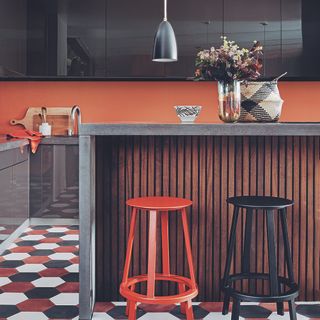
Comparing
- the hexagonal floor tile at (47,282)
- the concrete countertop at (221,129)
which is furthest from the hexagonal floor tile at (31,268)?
the concrete countertop at (221,129)

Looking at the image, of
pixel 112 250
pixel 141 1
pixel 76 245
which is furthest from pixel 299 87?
pixel 112 250

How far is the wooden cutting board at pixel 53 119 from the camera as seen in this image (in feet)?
17.6

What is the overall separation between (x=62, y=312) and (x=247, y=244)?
1058 millimetres

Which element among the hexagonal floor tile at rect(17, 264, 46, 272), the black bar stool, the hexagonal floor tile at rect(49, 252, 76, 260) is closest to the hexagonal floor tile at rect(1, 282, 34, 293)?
the hexagonal floor tile at rect(17, 264, 46, 272)

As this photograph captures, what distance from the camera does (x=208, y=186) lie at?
3062 millimetres

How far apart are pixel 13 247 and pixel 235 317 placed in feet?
7.96

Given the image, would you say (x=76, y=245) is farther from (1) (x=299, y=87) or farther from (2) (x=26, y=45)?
(1) (x=299, y=87)

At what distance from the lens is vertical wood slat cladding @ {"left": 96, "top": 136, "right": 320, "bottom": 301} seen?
304cm

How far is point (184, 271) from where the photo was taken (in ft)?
10.1

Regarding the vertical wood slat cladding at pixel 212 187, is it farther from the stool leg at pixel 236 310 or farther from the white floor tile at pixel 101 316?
the stool leg at pixel 236 310

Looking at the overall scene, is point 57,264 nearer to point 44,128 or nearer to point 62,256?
point 62,256

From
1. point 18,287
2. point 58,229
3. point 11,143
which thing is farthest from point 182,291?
point 58,229

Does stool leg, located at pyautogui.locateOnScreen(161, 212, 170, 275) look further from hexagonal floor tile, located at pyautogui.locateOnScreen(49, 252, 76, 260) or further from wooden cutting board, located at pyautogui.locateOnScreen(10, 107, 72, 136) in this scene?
Answer: wooden cutting board, located at pyautogui.locateOnScreen(10, 107, 72, 136)

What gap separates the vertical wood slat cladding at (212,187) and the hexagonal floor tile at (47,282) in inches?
19.7
